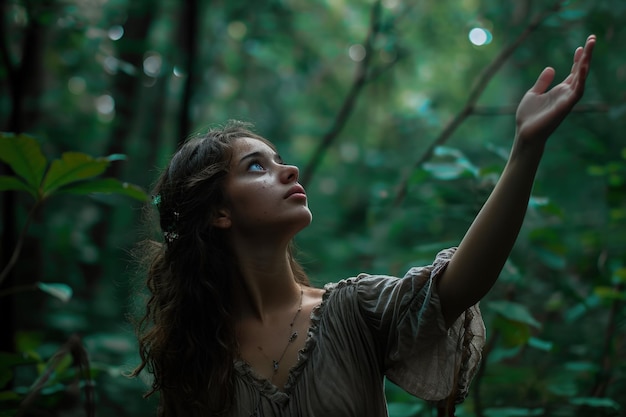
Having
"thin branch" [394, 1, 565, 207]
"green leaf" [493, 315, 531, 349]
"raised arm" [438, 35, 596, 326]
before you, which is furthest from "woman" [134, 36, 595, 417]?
"thin branch" [394, 1, 565, 207]

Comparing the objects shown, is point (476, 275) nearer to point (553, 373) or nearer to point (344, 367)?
point (344, 367)

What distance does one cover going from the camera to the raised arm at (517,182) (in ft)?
3.98

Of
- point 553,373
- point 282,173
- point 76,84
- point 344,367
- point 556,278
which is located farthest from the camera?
point 76,84

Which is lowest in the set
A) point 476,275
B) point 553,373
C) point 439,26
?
point 553,373

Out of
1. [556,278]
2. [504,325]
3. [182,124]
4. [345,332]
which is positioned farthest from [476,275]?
[182,124]

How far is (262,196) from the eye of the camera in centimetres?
174

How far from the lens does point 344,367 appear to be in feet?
5.17

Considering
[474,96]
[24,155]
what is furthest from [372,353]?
[474,96]

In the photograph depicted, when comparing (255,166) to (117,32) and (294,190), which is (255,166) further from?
(117,32)

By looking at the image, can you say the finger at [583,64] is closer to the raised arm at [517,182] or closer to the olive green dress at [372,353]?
the raised arm at [517,182]

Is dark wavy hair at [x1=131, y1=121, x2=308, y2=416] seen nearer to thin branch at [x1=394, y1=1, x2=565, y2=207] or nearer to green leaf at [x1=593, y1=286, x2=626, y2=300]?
thin branch at [x1=394, y1=1, x2=565, y2=207]

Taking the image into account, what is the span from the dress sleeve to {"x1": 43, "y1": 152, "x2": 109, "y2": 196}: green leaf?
3.57ft

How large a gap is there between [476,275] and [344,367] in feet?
1.51

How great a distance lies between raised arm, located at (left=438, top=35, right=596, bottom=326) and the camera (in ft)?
3.98
